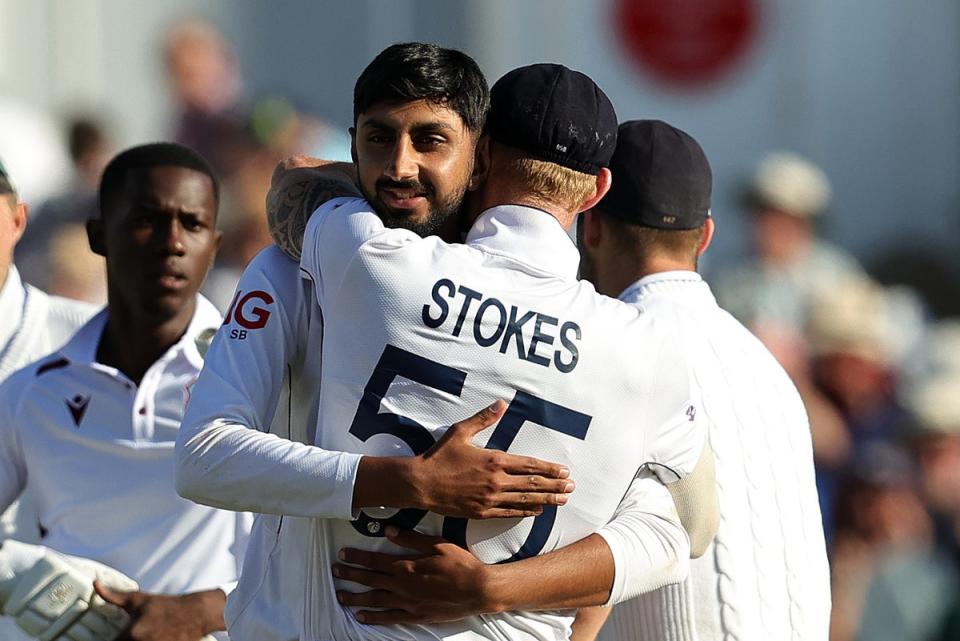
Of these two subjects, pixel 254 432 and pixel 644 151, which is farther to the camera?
pixel 644 151

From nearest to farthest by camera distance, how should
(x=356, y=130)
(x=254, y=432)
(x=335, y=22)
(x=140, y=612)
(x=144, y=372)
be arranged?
(x=254, y=432) → (x=356, y=130) → (x=140, y=612) → (x=144, y=372) → (x=335, y=22)

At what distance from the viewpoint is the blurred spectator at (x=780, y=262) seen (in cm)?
908

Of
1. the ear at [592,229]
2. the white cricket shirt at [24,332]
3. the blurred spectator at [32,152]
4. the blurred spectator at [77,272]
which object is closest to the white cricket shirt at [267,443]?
the ear at [592,229]

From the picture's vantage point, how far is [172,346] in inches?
176

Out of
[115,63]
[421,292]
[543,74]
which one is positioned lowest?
[115,63]

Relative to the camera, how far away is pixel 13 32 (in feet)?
39.2

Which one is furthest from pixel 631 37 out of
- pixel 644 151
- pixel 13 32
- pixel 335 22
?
pixel 644 151

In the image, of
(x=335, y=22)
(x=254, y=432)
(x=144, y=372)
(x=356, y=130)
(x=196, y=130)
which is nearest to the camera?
(x=254, y=432)

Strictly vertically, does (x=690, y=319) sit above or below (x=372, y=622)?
above

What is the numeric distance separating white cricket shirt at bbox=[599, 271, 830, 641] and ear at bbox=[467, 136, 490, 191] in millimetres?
705

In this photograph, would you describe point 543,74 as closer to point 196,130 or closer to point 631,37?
point 196,130

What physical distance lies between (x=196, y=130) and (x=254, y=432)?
22.1 feet

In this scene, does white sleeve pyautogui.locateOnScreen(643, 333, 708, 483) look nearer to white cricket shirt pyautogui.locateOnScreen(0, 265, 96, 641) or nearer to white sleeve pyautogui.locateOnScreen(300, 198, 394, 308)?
white sleeve pyautogui.locateOnScreen(300, 198, 394, 308)

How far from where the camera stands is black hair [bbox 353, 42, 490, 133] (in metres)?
3.40
